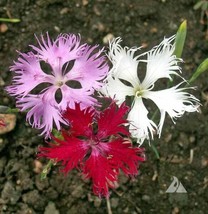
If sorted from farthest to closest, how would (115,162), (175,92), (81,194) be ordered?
1. (81,194)
2. (175,92)
3. (115,162)

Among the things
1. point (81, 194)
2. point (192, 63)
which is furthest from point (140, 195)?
point (192, 63)

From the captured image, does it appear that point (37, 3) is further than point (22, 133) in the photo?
Yes

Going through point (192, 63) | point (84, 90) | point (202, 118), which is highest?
point (84, 90)

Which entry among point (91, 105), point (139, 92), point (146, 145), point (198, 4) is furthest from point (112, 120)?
point (198, 4)

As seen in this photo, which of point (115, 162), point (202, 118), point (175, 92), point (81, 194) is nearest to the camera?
point (115, 162)

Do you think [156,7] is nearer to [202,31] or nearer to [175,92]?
[202,31]

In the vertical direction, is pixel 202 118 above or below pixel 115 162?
below

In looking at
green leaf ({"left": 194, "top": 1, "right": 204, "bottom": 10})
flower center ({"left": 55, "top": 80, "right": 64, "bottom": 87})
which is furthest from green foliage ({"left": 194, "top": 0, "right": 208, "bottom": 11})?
flower center ({"left": 55, "top": 80, "right": 64, "bottom": 87})
